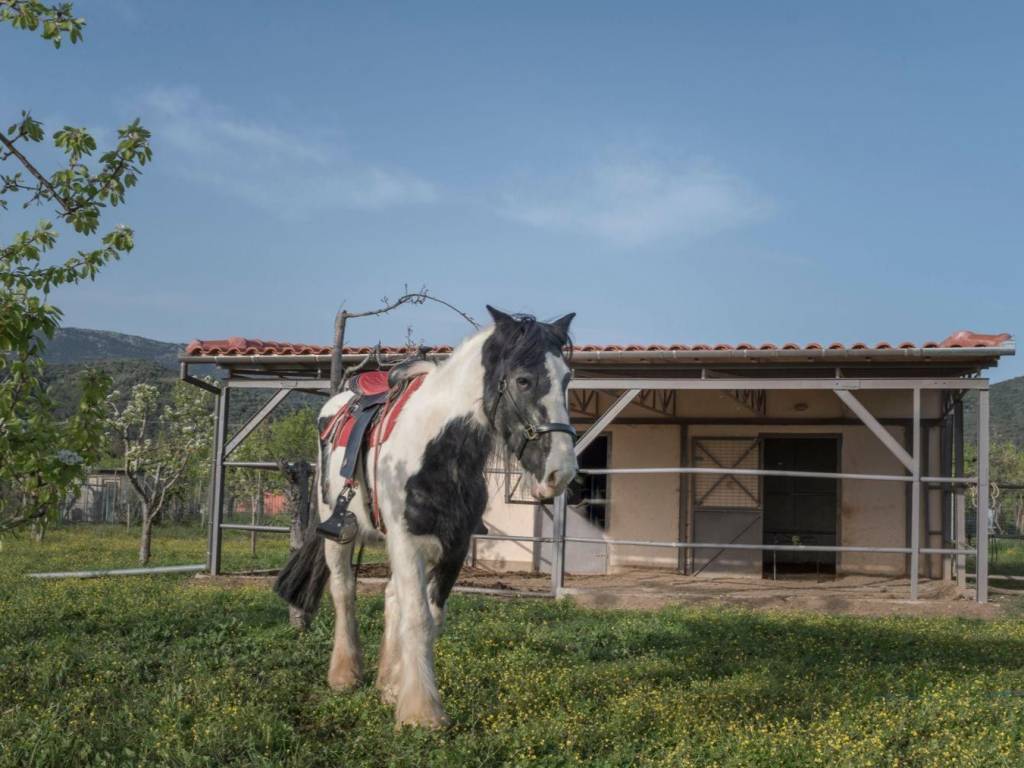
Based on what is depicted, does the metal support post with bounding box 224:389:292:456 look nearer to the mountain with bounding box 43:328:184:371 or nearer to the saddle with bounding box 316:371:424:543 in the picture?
the saddle with bounding box 316:371:424:543

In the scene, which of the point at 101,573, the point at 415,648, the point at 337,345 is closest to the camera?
the point at 415,648

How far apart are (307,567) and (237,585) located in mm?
5935

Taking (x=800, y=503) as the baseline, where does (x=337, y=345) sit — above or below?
above

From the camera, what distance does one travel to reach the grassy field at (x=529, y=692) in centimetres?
403

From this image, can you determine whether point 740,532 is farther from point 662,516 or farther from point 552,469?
point 552,469

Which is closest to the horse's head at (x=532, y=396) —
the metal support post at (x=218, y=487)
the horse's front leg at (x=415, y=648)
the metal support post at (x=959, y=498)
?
the horse's front leg at (x=415, y=648)

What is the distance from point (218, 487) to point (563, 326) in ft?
28.8

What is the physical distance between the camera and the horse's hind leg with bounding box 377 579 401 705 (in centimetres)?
470

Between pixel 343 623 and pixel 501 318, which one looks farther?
pixel 343 623

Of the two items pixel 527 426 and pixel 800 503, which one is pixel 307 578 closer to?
pixel 527 426

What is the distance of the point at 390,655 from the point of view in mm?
4828

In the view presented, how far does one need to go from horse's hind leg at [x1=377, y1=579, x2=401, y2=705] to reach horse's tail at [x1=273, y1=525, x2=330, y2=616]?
40.2 inches

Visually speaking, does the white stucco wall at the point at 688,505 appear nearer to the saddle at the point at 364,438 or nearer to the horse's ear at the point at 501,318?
the saddle at the point at 364,438

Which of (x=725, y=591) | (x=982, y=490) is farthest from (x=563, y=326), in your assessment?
(x=725, y=591)
